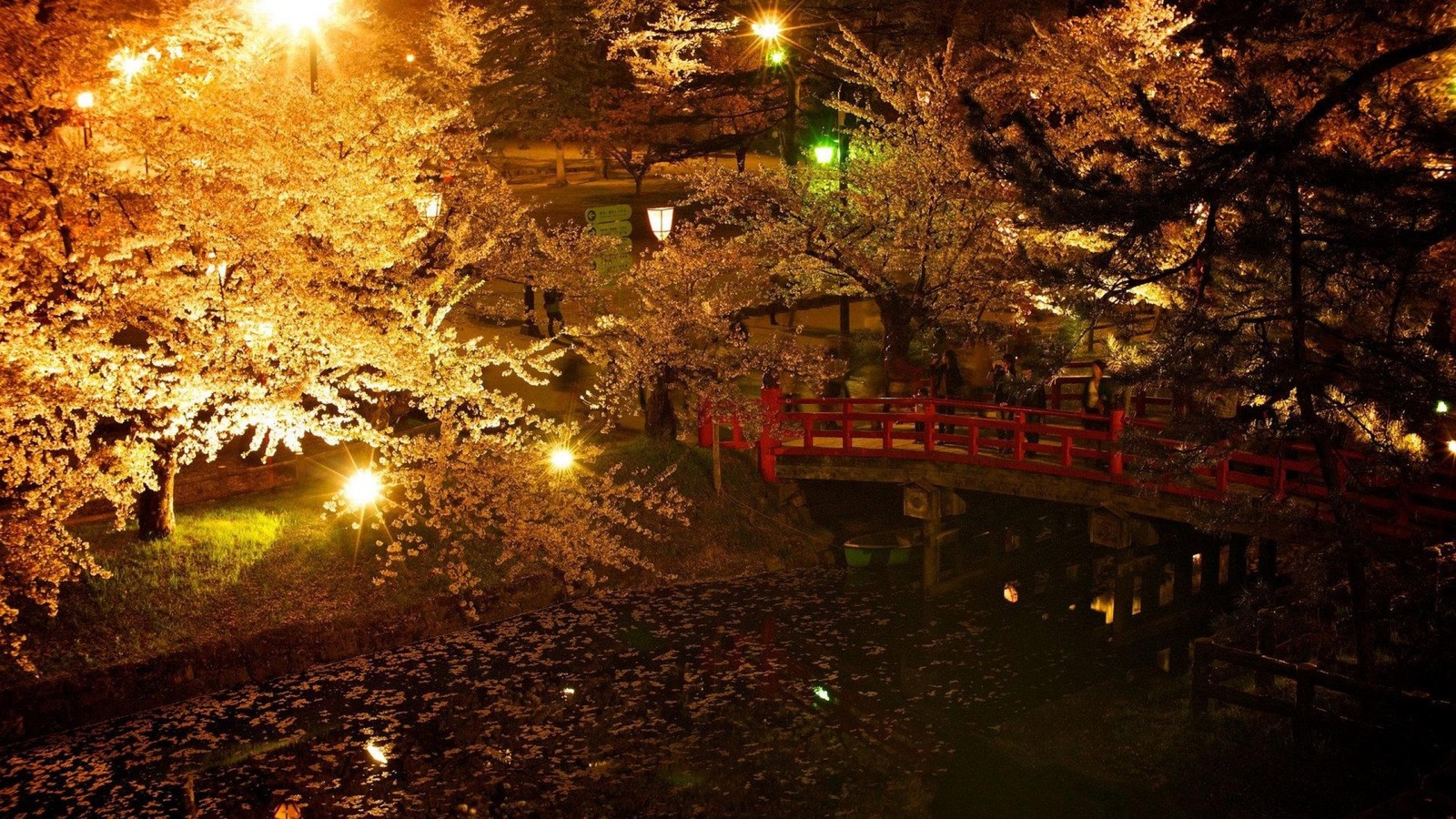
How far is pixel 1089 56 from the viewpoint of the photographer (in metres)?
20.9

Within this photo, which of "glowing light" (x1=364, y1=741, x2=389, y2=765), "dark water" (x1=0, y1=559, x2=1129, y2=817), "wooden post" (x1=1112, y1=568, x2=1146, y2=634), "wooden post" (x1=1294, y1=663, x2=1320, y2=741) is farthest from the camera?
"wooden post" (x1=1112, y1=568, x2=1146, y2=634)

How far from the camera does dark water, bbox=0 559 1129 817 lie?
11742 mm

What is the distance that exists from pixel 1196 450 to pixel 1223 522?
1526 mm

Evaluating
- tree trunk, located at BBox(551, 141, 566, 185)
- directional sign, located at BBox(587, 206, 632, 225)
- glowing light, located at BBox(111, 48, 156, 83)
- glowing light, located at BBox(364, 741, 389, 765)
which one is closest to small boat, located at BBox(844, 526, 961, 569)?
directional sign, located at BBox(587, 206, 632, 225)

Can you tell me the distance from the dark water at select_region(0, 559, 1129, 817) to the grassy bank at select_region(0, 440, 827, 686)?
2.77ft

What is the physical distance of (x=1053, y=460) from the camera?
18.3 m

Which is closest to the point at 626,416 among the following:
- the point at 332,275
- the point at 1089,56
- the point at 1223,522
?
the point at 332,275

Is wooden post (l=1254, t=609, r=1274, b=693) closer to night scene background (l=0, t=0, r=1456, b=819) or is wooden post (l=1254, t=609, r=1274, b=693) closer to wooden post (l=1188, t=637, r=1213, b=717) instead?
Result: night scene background (l=0, t=0, r=1456, b=819)

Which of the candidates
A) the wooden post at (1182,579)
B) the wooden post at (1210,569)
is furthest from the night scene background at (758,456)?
the wooden post at (1182,579)

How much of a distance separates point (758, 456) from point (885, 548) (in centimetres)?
310

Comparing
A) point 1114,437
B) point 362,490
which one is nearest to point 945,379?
point 1114,437

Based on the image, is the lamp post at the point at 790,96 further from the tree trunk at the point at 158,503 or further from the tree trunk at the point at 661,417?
the tree trunk at the point at 158,503

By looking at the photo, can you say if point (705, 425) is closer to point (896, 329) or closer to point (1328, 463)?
point (896, 329)

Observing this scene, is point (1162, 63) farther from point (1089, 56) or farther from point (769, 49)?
point (769, 49)
